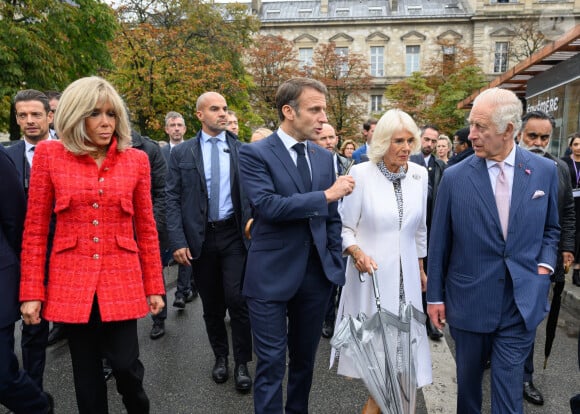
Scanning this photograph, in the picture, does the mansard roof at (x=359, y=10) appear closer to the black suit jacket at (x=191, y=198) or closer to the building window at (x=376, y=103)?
the building window at (x=376, y=103)

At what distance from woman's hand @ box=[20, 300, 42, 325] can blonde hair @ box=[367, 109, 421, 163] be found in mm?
2174

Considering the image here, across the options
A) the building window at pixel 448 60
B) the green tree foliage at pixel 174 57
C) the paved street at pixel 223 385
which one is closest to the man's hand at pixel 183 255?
the paved street at pixel 223 385

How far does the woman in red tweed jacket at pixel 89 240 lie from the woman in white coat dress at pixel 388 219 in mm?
1401

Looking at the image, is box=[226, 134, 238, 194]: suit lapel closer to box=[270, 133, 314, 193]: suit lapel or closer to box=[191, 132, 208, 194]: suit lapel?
box=[191, 132, 208, 194]: suit lapel

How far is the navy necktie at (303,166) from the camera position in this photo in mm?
2811

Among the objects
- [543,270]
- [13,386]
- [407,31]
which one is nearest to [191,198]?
[13,386]

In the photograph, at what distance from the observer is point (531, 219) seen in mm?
2459

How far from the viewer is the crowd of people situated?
2348 millimetres

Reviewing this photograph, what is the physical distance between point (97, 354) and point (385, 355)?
59.2 inches

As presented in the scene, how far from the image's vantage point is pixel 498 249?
2.46 m

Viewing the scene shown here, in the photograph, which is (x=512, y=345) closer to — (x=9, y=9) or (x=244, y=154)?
(x=244, y=154)

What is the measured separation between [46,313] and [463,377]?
223 cm

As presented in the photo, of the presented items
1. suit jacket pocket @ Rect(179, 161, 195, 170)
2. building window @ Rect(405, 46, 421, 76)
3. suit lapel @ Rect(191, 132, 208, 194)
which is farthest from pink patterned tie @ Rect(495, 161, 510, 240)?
building window @ Rect(405, 46, 421, 76)

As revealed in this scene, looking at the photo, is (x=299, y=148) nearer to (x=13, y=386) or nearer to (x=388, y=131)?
(x=388, y=131)
